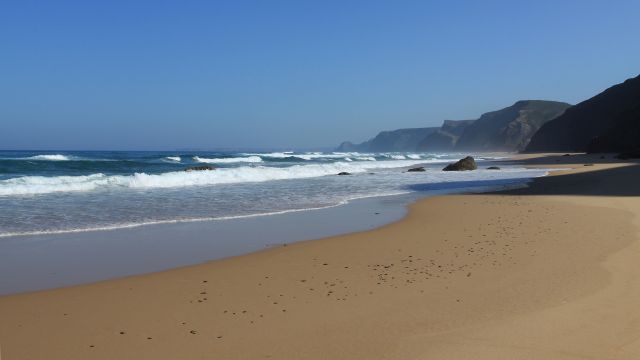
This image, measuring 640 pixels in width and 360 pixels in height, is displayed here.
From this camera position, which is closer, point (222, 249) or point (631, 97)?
point (222, 249)

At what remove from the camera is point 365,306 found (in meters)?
5.28

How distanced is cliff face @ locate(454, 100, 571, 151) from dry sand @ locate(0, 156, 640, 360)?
134 metres

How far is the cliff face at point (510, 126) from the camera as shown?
141000 mm

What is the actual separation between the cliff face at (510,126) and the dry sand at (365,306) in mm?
Answer: 133804

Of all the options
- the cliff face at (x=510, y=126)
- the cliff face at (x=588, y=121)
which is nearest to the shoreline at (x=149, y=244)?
the cliff face at (x=588, y=121)

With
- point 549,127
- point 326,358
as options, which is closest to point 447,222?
point 326,358

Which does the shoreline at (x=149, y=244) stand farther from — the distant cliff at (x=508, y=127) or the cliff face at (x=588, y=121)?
the distant cliff at (x=508, y=127)

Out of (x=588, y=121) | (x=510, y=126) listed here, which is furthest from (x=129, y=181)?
(x=510, y=126)

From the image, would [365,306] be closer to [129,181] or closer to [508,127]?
[129,181]

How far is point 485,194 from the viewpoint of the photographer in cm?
1819

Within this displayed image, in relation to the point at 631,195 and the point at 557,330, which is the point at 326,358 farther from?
the point at 631,195

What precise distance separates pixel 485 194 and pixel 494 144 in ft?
461

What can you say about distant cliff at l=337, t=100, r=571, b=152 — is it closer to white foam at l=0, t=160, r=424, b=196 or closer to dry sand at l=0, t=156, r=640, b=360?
white foam at l=0, t=160, r=424, b=196

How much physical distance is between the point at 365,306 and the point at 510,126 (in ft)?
488
